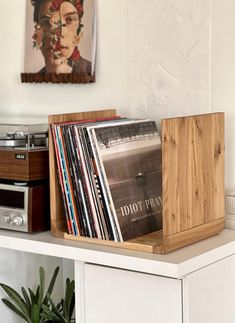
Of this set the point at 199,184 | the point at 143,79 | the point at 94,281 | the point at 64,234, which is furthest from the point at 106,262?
the point at 143,79

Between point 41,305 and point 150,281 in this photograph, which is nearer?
point 150,281

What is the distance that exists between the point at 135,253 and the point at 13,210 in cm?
42

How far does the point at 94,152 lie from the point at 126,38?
1.64 feet

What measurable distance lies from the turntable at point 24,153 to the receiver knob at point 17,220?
0.35ft

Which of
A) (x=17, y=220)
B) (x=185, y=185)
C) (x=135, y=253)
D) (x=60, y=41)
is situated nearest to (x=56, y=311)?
(x=17, y=220)

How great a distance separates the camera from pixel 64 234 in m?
1.88

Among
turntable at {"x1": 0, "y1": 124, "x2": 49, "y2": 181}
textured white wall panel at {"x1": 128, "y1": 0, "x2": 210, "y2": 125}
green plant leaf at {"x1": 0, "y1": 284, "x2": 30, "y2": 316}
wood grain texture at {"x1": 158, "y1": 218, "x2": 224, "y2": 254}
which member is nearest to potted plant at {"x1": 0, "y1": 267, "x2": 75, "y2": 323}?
green plant leaf at {"x1": 0, "y1": 284, "x2": 30, "y2": 316}

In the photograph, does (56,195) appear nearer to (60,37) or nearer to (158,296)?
(158,296)

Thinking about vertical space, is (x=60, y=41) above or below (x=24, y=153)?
above

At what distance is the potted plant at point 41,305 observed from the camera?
2051 mm

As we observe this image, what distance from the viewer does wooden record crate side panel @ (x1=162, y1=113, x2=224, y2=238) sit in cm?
168

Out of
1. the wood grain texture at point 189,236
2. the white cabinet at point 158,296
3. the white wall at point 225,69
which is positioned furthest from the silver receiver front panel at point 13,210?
the white wall at point 225,69

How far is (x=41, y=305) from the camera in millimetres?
2051

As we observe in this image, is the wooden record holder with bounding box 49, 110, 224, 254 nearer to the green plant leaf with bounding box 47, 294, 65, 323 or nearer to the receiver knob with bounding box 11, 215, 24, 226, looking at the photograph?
the receiver knob with bounding box 11, 215, 24, 226
